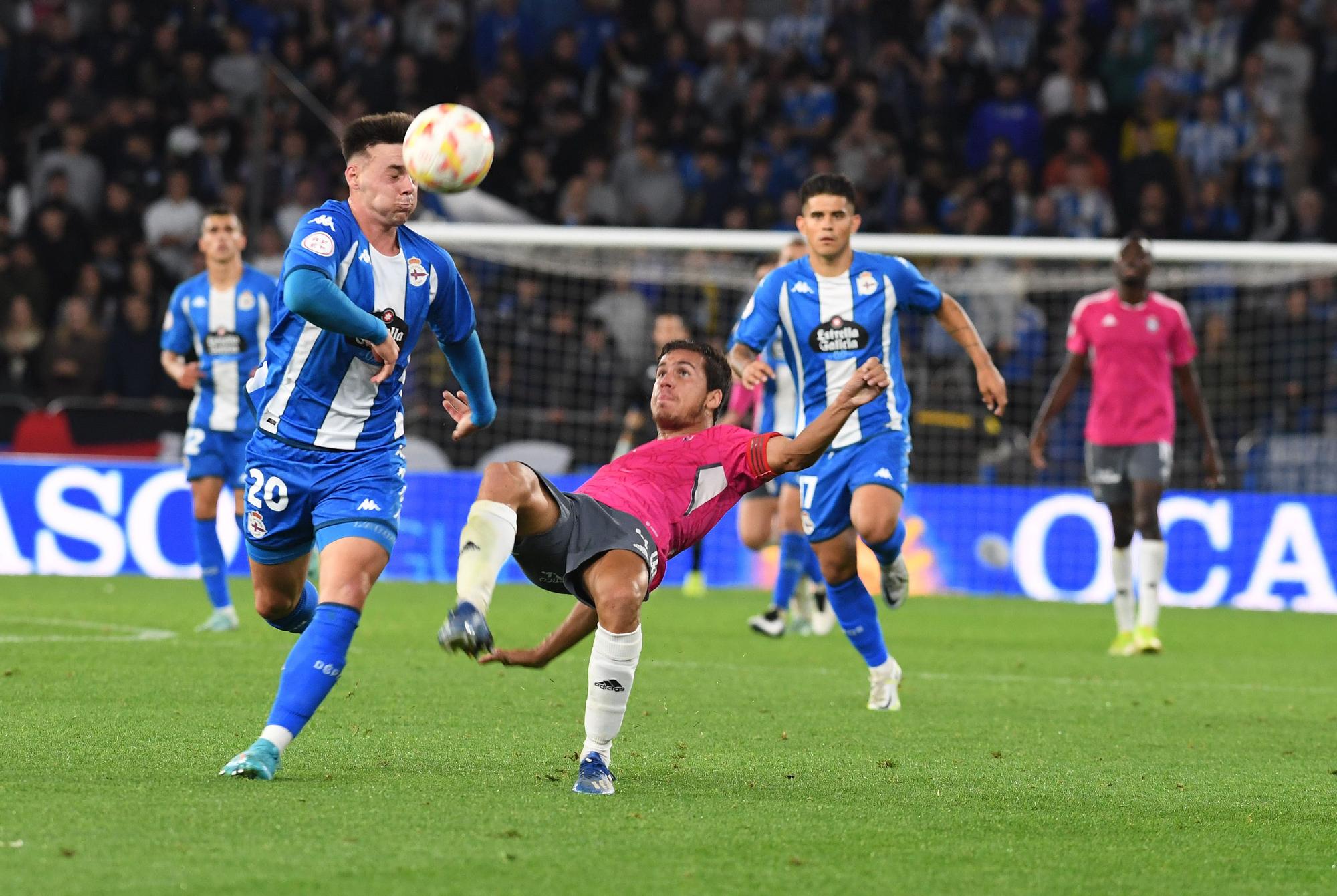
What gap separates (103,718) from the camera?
686 cm

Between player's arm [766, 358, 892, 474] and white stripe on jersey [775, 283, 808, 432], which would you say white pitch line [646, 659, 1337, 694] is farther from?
player's arm [766, 358, 892, 474]

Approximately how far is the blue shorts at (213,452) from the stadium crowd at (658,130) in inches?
235

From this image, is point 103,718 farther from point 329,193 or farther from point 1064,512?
point 329,193

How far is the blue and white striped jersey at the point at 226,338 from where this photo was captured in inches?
442

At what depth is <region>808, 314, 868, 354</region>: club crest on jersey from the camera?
8.58 meters

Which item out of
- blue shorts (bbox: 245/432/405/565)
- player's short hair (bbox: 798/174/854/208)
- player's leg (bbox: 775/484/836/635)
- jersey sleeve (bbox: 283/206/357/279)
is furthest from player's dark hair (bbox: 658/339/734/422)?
player's leg (bbox: 775/484/836/635)

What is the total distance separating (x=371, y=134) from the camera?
5.95 metres

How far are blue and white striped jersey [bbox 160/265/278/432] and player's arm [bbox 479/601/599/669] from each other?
18.7ft

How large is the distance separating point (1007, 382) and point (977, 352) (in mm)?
9116

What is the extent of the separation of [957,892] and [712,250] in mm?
14020

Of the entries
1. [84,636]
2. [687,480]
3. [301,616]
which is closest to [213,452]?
[84,636]

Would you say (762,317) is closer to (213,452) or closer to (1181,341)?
(1181,341)

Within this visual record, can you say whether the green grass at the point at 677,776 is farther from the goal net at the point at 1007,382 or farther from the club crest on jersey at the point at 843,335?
the goal net at the point at 1007,382

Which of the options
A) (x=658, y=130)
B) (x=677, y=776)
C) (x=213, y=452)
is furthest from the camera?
(x=658, y=130)
